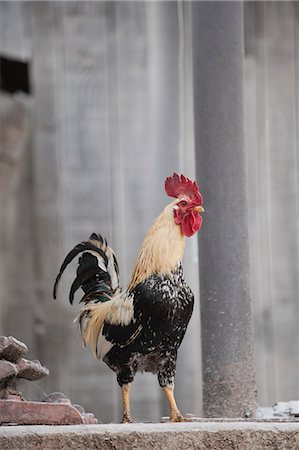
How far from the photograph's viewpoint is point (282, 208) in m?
7.50

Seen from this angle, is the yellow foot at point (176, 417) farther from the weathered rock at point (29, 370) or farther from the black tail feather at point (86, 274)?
the black tail feather at point (86, 274)

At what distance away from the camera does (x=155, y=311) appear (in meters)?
4.19

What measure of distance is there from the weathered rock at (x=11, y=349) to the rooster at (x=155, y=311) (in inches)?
14.6

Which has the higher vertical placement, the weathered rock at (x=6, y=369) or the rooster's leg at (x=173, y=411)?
the weathered rock at (x=6, y=369)

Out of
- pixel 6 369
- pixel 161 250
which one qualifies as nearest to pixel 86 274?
pixel 161 250

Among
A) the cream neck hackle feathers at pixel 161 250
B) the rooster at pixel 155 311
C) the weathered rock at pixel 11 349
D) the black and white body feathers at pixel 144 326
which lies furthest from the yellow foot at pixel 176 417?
the weathered rock at pixel 11 349

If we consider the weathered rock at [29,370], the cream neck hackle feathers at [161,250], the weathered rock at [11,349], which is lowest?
the weathered rock at [29,370]

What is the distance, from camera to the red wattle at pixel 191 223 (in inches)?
172

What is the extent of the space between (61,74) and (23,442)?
4117 mm

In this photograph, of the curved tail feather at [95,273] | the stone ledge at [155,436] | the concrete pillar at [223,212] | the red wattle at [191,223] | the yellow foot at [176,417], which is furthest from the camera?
the concrete pillar at [223,212]

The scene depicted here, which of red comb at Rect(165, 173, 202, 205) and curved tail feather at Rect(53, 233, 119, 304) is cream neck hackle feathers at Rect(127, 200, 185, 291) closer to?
red comb at Rect(165, 173, 202, 205)

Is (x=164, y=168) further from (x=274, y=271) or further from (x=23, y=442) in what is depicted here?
(x=23, y=442)

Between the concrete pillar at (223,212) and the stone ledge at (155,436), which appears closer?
the stone ledge at (155,436)

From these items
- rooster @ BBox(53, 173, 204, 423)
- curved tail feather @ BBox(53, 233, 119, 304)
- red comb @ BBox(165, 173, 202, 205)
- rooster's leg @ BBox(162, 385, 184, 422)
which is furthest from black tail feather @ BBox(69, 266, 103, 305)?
rooster's leg @ BBox(162, 385, 184, 422)
